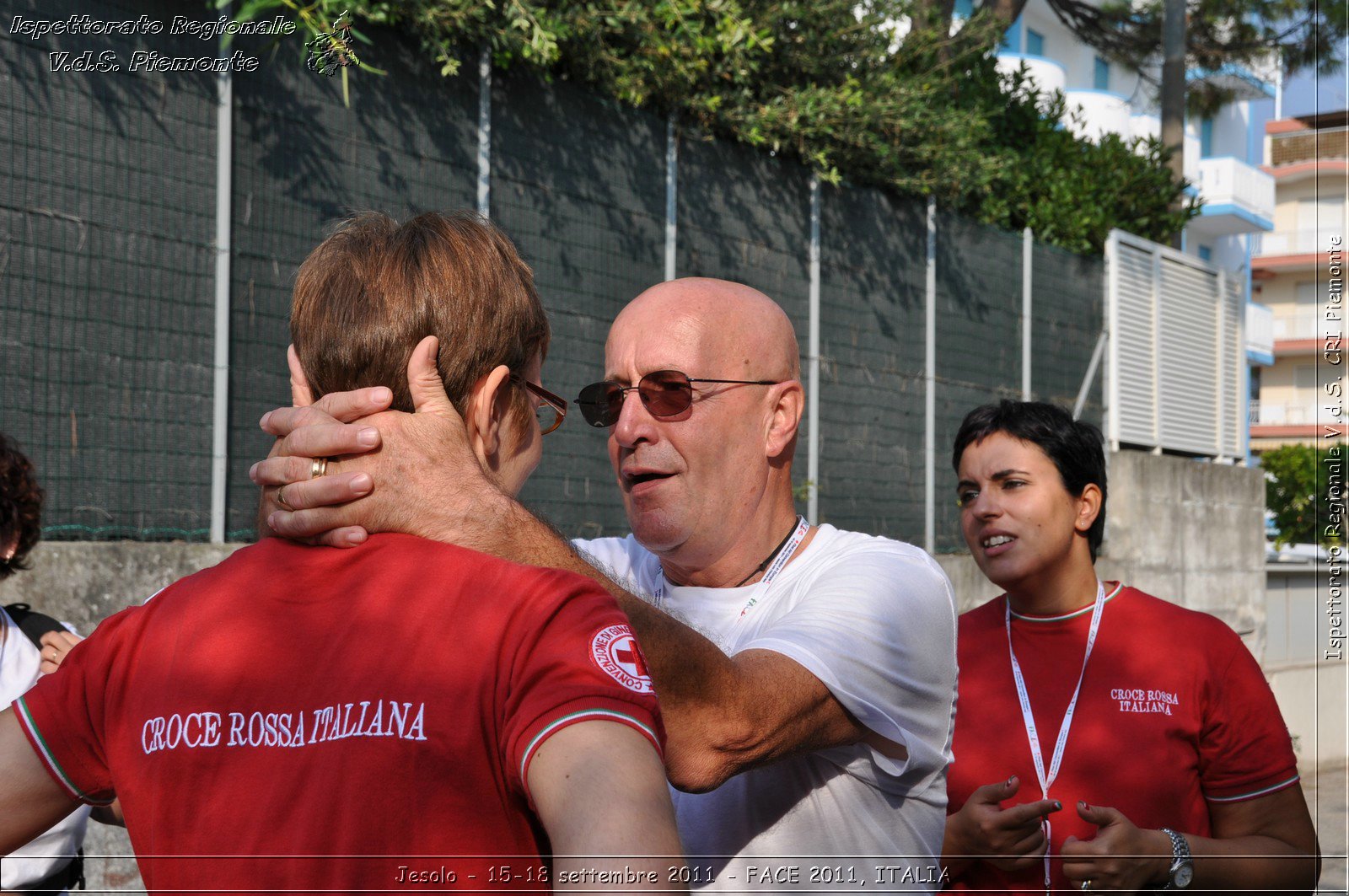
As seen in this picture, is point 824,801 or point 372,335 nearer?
point 372,335

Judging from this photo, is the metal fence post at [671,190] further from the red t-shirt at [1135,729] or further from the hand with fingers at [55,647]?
the hand with fingers at [55,647]

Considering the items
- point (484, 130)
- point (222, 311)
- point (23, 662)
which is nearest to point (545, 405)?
point (23, 662)

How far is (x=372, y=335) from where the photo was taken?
1.76 meters

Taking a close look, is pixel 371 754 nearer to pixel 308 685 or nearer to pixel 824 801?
pixel 308 685

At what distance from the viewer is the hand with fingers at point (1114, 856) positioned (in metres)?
3.26

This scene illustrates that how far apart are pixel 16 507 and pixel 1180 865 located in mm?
3543

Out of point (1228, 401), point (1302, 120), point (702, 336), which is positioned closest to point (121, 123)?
point (702, 336)

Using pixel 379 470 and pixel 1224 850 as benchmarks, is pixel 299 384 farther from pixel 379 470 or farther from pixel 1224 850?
pixel 1224 850

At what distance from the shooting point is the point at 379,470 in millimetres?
1719

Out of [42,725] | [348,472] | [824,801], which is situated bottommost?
[824,801]

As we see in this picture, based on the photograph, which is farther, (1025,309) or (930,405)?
(1025,309)

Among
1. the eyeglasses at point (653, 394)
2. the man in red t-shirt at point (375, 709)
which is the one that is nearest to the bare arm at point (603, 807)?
the man in red t-shirt at point (375, 709)

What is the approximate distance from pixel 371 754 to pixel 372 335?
588 mm

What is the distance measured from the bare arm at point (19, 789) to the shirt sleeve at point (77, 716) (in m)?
0.01
